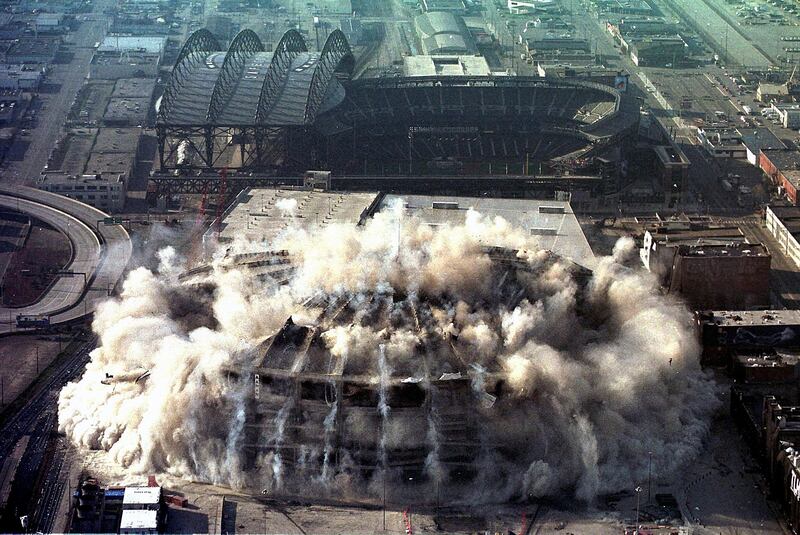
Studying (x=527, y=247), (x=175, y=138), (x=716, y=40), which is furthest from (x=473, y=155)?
(x=716, y=40)

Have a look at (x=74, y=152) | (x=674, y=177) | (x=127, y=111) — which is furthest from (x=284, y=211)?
(x=127, y=111)

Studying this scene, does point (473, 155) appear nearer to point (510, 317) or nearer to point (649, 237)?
point (649, 237)

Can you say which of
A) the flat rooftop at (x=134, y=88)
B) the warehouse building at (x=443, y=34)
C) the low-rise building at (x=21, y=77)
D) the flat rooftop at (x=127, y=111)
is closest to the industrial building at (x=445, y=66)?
the warehouse building at (x=443, y=34)

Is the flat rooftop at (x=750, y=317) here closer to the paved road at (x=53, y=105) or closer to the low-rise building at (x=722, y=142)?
the low-rise building at (x=722, y=142)

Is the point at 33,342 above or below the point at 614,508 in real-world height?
below

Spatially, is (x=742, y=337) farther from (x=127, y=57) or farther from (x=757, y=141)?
(x=127, y=57)

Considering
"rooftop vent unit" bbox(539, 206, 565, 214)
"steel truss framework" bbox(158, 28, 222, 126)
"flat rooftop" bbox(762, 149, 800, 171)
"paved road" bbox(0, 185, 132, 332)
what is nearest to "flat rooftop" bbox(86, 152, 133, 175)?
"paved road" bbox(0, 185, 132, 332)
